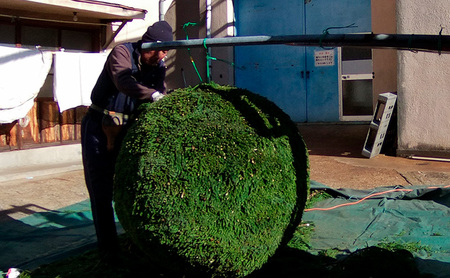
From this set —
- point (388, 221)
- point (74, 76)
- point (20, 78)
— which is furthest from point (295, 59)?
point (388, 221)

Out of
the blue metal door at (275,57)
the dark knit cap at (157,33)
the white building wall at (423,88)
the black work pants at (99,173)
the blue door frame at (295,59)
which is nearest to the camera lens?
the dark knit cap at (157,33)

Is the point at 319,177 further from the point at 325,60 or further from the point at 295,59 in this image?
the point at 295,59

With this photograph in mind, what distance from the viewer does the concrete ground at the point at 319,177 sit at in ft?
20.1

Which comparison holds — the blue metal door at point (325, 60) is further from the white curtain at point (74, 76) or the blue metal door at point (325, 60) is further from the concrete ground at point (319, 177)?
the white curtain at point (74, 76)

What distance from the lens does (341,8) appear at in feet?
36.9

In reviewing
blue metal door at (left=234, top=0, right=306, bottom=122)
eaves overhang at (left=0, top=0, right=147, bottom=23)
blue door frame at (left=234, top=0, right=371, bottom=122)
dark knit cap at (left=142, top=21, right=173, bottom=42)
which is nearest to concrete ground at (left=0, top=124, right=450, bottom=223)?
eaves overhang at (left=0, top=0, right=147, bottom=23)

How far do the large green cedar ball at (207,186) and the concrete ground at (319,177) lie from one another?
3060 millimetres

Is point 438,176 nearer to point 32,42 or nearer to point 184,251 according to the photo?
Result: point 184,251

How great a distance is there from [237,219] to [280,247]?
480 millimetres

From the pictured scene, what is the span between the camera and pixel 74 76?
8.32m

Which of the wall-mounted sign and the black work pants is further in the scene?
the wall-mounted sign

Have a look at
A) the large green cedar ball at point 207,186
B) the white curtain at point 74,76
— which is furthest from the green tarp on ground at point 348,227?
the white curtain at point 74,76

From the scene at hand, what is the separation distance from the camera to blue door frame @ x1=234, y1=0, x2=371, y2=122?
1153 cm

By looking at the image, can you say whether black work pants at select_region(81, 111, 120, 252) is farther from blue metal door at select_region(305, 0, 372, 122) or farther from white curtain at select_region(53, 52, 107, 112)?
blue metal door at select_region(305, 0, 372, 122)
